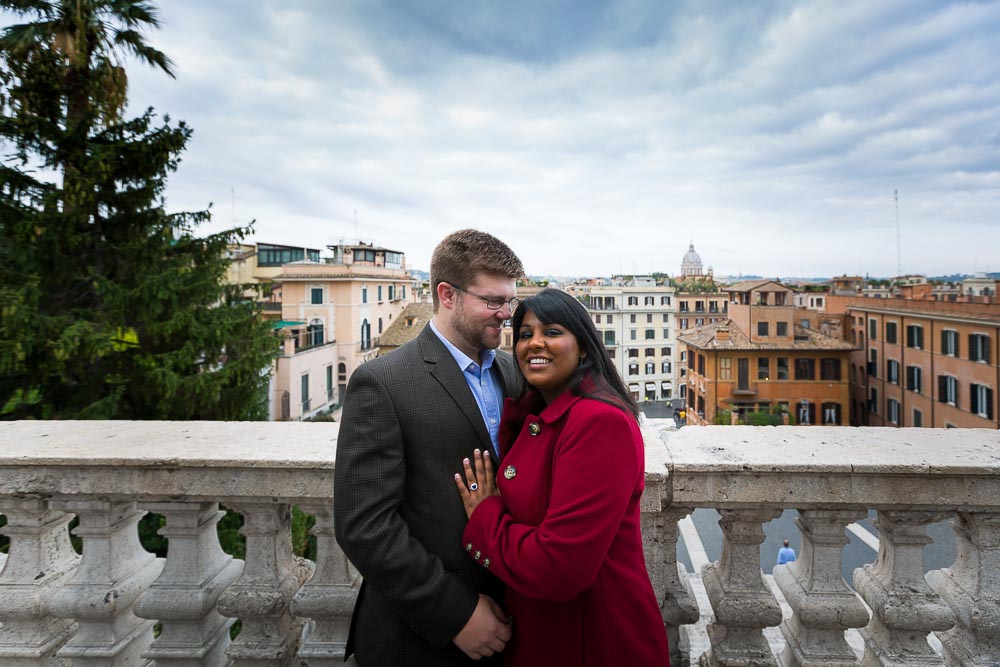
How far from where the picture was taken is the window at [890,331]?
117ft

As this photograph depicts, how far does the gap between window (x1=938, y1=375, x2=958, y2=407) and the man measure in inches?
1473

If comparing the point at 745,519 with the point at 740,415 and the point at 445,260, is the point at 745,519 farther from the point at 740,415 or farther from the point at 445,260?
the point at 740,415

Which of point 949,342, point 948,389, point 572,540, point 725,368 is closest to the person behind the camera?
point 572,540

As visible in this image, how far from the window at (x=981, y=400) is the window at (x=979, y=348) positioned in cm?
140

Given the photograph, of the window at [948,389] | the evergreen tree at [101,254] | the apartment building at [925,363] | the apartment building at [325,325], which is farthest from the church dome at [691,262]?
the evergreen tree at [101,254]

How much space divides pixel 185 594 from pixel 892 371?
4319 cm

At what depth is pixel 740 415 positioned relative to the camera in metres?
38.7

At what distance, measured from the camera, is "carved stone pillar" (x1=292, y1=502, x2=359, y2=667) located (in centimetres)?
209

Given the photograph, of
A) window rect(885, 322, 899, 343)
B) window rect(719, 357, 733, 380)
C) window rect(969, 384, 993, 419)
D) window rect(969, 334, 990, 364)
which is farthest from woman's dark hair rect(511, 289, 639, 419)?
window rect(885, 322, 899, 343)

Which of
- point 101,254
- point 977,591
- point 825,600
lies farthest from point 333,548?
point 101,254

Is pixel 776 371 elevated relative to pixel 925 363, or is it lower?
lower

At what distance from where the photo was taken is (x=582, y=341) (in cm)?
176

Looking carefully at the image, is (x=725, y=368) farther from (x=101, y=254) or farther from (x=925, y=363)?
(x=101, y=254)

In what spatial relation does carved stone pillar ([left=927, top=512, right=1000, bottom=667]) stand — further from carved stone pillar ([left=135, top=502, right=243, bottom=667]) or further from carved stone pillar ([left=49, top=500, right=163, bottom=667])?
carved stone pillar ([left=49, top=500, right=163, bottom=667])
